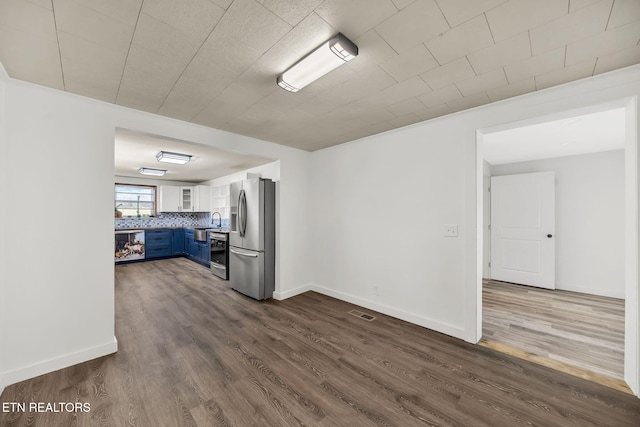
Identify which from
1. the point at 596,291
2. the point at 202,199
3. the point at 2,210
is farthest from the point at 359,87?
the point at 202,199

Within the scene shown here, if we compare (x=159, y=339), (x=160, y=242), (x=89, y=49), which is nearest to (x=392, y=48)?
(x=89, y=49)

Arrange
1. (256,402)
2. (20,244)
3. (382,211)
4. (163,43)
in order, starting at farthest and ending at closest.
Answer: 1. (382,211)
2. (20,244)
3. (256,402)
4. (163,43)

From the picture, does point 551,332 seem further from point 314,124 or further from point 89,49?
point 89,49

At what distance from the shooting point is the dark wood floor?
167cm

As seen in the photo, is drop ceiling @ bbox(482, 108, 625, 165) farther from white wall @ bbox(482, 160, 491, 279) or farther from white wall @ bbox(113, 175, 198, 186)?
white wall @ bbox(113, 175, 198, 186)

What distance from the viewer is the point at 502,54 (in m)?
1.71

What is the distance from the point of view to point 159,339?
2.70m

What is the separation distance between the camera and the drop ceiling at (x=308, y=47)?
1.33 m

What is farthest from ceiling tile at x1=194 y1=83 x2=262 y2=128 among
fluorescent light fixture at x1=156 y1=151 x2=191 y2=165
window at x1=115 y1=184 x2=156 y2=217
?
window at x1=115 y1=184 x2=156 y2=217

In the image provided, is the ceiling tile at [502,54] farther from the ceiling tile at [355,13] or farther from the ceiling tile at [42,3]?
the ceiling tile at [42,3]

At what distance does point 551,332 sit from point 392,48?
3.57 meters

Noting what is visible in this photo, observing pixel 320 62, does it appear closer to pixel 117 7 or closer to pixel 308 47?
pixel 308 47

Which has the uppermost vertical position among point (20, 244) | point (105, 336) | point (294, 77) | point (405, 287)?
point (294, 77)

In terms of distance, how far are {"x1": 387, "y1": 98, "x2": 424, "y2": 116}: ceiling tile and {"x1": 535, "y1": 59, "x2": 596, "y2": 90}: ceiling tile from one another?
36.6 inches
